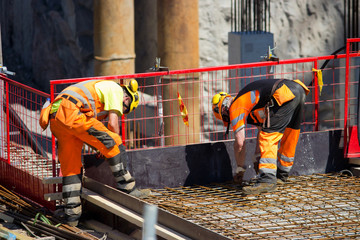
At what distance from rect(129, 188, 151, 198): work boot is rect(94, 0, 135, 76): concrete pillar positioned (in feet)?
14.1

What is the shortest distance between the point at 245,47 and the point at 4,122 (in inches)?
169

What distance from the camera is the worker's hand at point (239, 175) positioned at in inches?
340

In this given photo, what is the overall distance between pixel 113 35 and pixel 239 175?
174 inches

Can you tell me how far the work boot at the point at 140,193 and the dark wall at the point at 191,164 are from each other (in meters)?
0.41

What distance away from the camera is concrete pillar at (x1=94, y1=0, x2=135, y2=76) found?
12.1m

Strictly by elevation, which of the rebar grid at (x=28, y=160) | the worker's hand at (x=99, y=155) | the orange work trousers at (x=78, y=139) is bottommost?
the rebar grid at (x=28, y=160)

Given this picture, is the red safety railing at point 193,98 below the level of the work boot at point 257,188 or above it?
above

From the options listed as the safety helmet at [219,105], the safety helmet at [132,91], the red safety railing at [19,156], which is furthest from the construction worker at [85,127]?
the safety helmet at [219,105]

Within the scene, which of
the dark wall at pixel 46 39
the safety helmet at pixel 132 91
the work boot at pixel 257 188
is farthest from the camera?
the dark wall at pixel 46 39

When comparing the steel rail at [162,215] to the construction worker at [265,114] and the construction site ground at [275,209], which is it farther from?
the construction worker at [265,114]

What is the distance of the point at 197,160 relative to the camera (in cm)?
891

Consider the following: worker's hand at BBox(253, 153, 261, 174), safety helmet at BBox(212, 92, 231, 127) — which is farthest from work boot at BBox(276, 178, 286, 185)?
safety helmet at BBox(212, 92, 231, 127)

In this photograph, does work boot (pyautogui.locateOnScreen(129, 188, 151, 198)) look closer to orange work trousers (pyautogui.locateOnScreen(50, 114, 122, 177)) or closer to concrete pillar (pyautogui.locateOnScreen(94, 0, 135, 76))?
orange work trousers (pyautogui.locateOnScreen(50, 114, 122, 177))

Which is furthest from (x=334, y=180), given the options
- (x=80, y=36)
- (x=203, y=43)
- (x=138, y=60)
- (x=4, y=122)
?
(x=80, y=36)
